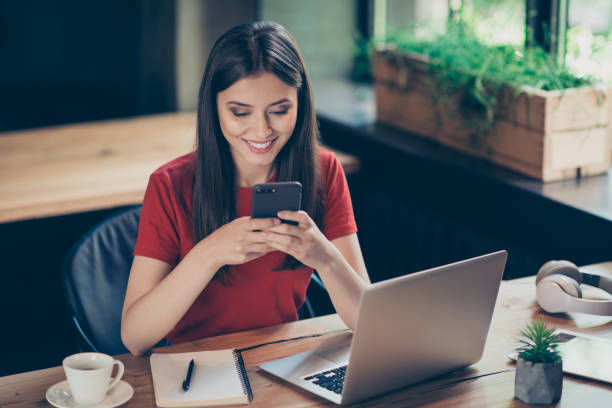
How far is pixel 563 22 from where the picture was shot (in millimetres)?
2428

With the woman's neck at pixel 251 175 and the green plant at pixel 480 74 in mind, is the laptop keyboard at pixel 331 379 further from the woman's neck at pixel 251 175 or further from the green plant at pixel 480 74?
the green plant at pixel 480 74

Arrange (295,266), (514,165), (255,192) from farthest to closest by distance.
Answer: (514,165)
(295,266)
(255,192)

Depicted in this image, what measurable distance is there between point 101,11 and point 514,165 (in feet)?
12.6

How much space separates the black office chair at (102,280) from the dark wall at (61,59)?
11.3ft

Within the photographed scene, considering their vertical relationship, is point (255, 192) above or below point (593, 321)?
above

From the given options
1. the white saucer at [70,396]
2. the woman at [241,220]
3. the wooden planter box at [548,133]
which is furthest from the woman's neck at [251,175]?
the wooden planter box at [548,133]

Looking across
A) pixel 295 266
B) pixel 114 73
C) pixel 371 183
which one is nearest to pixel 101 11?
pixel 114 73

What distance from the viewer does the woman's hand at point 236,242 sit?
4.78 feet

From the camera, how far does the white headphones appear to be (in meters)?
1.53

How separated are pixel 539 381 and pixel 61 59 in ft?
16.5

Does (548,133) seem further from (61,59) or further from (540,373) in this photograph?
(61,59)

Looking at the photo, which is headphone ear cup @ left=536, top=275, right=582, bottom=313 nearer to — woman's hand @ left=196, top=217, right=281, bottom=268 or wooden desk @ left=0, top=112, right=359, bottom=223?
woman's hand @ left=196, top=217, right=281, bottom=268

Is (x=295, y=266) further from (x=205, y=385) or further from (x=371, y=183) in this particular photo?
(x=371, y=183)

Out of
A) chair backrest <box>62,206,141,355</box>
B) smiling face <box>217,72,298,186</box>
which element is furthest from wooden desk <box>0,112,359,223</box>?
smiling face <box>217,72,298,186</box>
